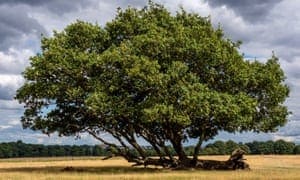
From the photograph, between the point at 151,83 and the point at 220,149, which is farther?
the point at 220,149

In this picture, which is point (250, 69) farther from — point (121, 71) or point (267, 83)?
point (121, 71)

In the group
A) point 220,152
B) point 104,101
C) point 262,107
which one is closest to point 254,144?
point 220,152

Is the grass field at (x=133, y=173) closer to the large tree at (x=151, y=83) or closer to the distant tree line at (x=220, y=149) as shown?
the large tree at (x=151, y=83)

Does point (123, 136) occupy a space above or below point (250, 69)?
below

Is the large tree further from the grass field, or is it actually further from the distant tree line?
the distant tree line

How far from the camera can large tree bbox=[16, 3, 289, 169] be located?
56.8m

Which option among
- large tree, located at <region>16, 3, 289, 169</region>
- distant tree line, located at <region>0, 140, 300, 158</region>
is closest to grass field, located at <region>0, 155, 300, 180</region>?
large tree, located at <region>16, 3, 289, 169</region>

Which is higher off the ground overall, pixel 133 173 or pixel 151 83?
pixel 151 83

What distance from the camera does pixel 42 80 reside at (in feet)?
199

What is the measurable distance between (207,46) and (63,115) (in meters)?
18.1

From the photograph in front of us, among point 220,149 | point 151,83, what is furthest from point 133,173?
point 220,149

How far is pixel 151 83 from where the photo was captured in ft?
183

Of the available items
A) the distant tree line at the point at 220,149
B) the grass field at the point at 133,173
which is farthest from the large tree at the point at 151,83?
the distant tree line at the point at 220,149

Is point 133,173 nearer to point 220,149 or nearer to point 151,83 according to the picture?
point 151,83
